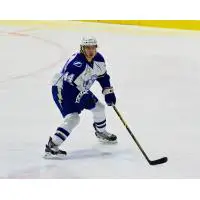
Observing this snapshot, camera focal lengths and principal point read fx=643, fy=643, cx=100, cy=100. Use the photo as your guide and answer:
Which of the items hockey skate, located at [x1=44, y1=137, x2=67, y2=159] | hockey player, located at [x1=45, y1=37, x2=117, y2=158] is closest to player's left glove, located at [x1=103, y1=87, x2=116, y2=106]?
hockey player, located at [x1=45, y1=37, x2=117, y2=158]

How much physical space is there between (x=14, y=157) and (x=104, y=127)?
1.27ft

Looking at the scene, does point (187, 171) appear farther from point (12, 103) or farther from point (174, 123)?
point (12, 103)

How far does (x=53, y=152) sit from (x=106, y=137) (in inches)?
8.8

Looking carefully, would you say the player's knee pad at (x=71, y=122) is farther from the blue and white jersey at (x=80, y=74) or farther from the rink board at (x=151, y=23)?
the rink board at (x=151, y=23)

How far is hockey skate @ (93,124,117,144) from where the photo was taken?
2.61m

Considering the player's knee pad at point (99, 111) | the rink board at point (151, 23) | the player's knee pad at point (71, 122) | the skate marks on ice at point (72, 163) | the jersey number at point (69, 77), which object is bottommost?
the skate marks on ice at point (72, 163)

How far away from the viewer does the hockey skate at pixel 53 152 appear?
8.56 ft

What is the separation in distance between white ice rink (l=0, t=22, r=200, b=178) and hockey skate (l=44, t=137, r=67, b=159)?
0.02 metres

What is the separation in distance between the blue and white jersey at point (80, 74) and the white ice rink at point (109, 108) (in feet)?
0.18

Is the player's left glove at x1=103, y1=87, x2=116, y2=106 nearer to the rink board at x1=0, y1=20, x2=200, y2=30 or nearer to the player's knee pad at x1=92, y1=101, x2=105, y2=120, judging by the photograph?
the player's knee pad at x1=92, y1=101, x2=105, y2=120

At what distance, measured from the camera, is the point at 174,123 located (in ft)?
8.73

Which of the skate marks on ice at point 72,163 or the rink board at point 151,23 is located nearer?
the skate marks on ice at point 72,163

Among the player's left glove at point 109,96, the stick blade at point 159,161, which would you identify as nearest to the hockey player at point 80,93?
the player's left glove at point 109,96

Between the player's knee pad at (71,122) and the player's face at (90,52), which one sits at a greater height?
the player's face at (90,52)
